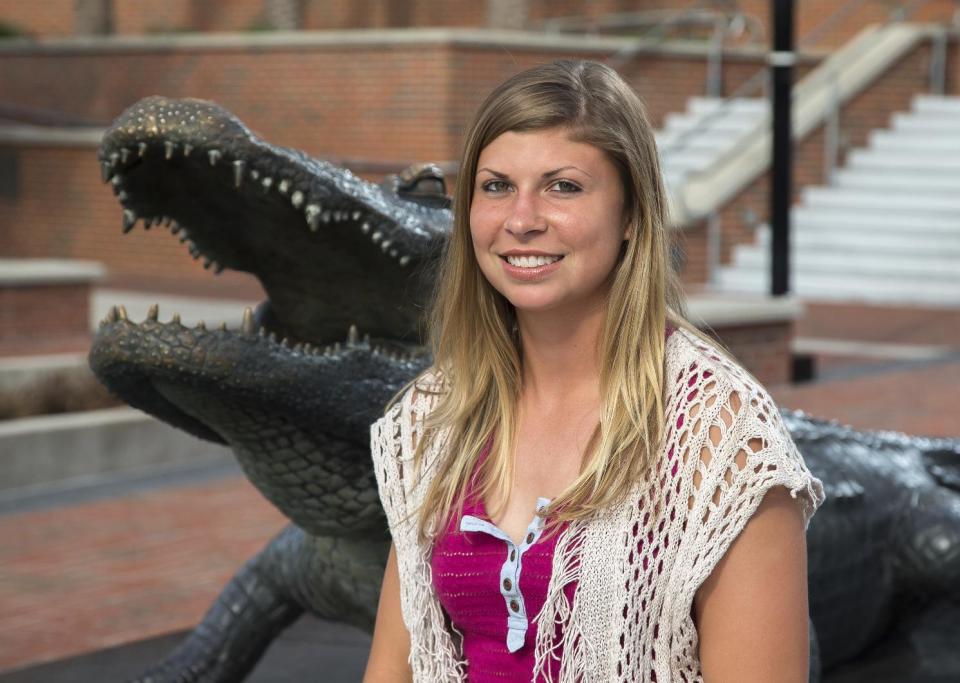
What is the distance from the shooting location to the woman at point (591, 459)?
2.14 metres

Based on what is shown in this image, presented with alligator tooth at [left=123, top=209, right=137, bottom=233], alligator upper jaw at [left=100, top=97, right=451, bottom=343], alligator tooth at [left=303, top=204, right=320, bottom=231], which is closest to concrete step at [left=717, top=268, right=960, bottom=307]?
alligator upper jaw at [left=100, top=97, right=451, bottom=343]

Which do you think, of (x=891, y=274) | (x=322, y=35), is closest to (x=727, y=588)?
(x=891, y=274)

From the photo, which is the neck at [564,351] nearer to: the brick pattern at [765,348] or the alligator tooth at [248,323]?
the alligator tooth at [248,323]

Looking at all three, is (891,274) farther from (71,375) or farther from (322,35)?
(71,375)

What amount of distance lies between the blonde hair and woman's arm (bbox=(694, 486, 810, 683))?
0.58 feet

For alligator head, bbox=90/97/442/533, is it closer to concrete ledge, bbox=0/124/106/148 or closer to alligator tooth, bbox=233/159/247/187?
alligator tooth, bbox=233/159/247/187

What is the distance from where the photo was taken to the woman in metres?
2.14

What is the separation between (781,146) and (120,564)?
587cm

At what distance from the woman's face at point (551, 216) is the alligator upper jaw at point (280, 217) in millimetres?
917

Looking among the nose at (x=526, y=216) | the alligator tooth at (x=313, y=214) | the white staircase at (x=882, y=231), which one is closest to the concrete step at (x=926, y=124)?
the white staircase at (x=882, y=231)

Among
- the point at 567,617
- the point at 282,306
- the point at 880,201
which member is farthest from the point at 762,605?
the point at 880,201

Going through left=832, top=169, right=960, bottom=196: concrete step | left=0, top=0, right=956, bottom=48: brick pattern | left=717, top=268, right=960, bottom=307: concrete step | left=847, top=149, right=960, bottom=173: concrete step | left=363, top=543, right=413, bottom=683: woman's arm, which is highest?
left=0, top=0, right=956, bottom=48: brick pattern

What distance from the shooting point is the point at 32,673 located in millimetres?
4648

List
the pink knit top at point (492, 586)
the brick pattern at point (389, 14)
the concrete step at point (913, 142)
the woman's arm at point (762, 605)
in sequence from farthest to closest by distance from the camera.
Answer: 1. the brick pattern at point (389, 14)
2. the concrete step at point (913, 142)
3. the pink knit top at point (492, 586)
4. the woman's arm at point (762, 605)
